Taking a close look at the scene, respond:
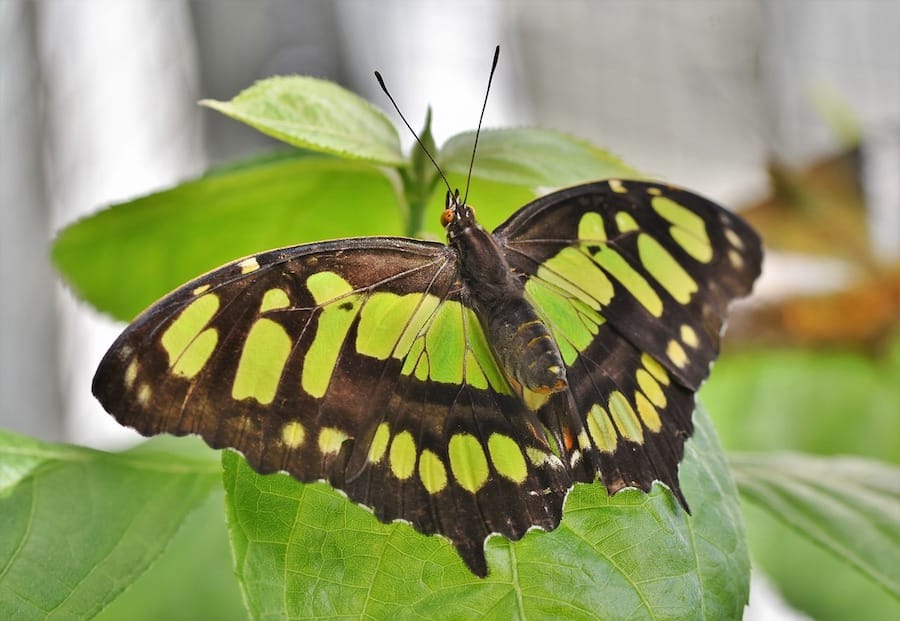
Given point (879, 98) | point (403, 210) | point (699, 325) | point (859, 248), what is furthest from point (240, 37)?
point (879, 98)

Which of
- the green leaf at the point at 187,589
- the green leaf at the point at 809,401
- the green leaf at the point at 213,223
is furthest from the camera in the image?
the green leaf at the point at 809,401

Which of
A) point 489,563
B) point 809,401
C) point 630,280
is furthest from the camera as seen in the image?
point 809,401

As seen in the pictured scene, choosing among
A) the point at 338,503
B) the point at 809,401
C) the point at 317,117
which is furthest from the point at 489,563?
the point at 809,401

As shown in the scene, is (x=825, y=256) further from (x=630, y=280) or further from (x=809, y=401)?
(x=630, y=280)

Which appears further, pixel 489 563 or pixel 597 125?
pixel 597 125

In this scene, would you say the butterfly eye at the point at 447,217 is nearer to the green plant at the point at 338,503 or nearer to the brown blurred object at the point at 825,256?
the green plant at the point at 338,503

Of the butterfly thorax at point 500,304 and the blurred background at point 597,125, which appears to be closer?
the butterfly thorax at point 500,304

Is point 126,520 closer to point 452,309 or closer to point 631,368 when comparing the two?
point 452,309

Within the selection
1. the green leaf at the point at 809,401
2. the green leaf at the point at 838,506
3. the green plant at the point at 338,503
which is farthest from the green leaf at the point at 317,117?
the green leaf at the point at 809,401
